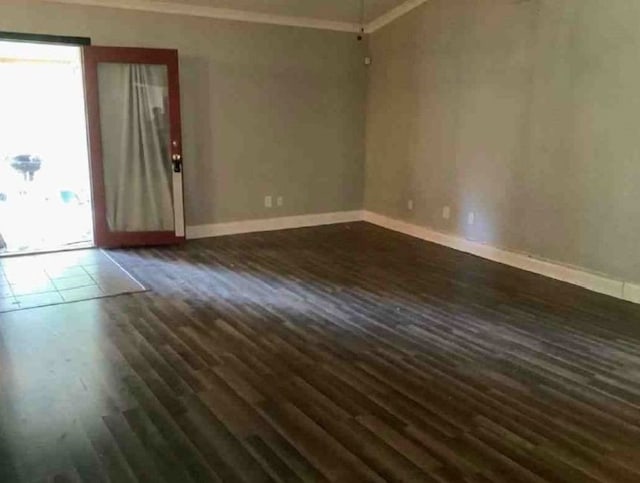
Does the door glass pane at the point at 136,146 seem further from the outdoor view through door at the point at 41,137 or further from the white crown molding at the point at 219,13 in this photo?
the outdoor view through door at the point at 41,137

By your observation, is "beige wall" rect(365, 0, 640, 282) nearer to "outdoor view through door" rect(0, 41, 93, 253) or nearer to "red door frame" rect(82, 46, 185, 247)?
"red door frame" rect(82, 46, 185, 247)

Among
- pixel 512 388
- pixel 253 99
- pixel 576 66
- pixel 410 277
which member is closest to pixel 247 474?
pixel 512 388

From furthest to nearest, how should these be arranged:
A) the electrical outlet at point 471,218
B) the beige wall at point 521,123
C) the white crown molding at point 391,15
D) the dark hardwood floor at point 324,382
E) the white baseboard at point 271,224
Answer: the white baseboard at point 271,224, the white crown molding at point 391,15, the electrical outlet at point 471,218, the beige wall at point 521,123, the dark hardwood floor at point 324,382

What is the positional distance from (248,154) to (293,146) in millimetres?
628

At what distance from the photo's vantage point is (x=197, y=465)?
232cm

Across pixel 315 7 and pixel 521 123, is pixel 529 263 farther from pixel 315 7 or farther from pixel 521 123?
pixel 315 7

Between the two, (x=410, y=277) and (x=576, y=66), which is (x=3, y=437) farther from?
(x=576, y=66)

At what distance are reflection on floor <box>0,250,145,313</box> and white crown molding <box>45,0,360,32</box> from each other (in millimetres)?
2550

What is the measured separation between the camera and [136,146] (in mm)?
6102

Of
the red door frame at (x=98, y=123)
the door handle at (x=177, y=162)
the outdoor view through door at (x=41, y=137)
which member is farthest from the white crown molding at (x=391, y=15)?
the outdoor view through door at (x=41, y=137)

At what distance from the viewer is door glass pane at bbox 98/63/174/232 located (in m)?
5.92

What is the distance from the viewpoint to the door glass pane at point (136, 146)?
5.92 m

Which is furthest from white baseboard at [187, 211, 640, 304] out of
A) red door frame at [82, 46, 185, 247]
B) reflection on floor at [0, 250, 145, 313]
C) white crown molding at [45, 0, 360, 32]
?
white crown molding at [45, 0, 360, 32]

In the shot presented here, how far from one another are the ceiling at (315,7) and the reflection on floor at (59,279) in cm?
285
